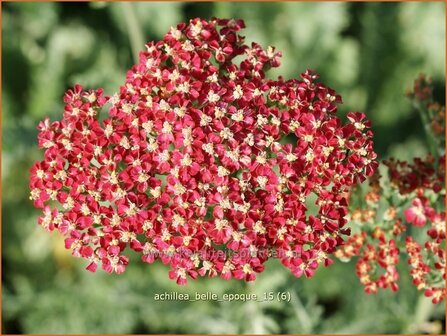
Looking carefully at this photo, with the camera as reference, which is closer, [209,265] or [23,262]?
[209,265]

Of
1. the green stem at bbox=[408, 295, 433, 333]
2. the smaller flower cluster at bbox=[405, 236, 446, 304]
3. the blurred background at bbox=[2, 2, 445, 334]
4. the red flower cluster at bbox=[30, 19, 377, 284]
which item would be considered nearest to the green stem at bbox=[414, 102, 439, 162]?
the smaller flower cluster at bbox=[405, 236, 446, 304]

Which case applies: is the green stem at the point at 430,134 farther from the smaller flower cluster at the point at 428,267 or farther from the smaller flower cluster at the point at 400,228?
the smaller flower cluster at the point at 428,267

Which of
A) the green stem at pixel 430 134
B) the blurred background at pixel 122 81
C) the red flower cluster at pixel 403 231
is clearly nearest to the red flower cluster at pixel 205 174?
the red flower cluster at pixel 403 231

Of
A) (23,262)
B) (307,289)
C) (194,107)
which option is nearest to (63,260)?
(23,262)

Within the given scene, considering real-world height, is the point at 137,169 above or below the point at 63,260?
below

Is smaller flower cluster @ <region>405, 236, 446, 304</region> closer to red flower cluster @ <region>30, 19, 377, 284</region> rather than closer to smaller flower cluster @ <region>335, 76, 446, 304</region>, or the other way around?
smaller flower cluster @ <region>335, 76, 446, 304</region>

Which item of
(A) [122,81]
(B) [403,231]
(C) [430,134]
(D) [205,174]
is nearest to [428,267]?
(B) [403,231]

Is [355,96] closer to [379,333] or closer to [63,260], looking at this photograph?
[379,333]
